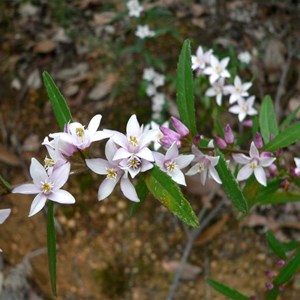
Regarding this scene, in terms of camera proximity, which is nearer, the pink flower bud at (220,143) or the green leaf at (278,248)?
the pink flower bud at (220,143)

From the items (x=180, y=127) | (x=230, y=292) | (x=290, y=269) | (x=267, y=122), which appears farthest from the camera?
(x=230, y=292)

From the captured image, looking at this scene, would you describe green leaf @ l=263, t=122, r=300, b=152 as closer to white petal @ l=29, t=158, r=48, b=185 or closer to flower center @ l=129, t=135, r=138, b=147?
flower center @ l=129, t=135, r=138, b=147

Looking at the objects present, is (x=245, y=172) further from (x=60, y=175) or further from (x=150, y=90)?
(x=150, y=90)

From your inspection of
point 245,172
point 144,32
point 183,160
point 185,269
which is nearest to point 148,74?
point 144,32

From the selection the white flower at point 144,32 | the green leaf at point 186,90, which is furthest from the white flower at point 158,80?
the green leaf at point 186,90

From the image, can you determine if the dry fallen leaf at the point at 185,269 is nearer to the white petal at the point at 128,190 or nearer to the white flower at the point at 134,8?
the white flower at the point at 134,8

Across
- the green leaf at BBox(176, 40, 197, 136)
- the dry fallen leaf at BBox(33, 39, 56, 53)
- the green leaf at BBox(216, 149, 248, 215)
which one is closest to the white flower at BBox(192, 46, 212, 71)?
the green leaf at BBox(176, 40, 197, 136)
